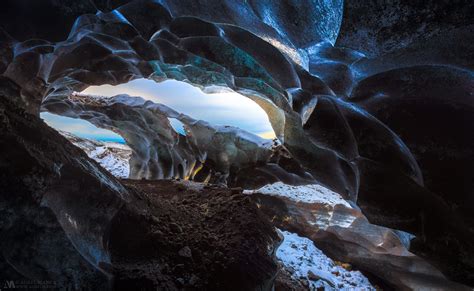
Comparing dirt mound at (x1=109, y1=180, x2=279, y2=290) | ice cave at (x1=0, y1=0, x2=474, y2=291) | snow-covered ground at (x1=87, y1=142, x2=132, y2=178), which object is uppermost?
ice cave at (x1=0, y1=0, x2=474, y2=291)

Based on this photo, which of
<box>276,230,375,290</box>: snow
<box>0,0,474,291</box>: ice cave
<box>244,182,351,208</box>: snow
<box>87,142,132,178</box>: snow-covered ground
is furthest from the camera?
<box>87,142,132,178</box>: snow-covered ground

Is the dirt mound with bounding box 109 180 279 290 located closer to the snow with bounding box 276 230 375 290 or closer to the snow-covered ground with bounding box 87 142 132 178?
the snow with bounding box 276 230 375 290

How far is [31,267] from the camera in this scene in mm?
1261

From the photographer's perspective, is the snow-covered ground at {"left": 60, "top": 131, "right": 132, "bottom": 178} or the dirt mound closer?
the dirt mound

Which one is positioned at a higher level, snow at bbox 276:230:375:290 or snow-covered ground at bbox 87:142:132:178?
snow at bbox 276:230:375:290

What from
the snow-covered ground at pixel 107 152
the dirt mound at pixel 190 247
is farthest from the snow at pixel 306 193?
the snow-covered ground at pixel 107 152

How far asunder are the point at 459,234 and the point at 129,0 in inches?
139

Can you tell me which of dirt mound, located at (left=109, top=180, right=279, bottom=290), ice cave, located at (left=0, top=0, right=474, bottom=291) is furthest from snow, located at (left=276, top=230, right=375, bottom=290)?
dirt mound, located at (left=109, top=180, right=279, bottom=290)

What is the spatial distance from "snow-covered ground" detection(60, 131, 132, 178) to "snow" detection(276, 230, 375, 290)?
615 centimetres

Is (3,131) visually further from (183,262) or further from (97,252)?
(183,262)

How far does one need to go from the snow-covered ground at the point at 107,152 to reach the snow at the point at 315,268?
20.2 feet

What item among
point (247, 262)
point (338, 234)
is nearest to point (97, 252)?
point (247, 262)

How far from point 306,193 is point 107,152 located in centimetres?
776

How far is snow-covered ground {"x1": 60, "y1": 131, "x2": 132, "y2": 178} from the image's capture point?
28.7 feet
